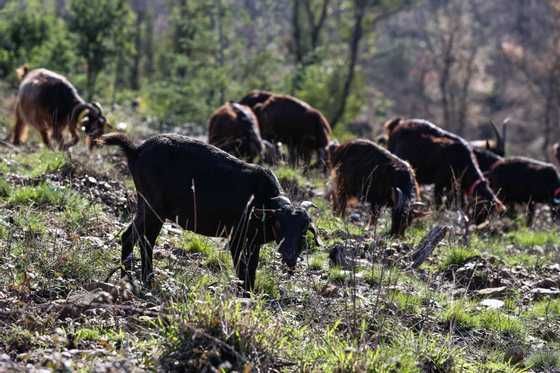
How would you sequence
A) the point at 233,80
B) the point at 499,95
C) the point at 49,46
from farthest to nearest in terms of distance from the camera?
the point at 499,95 → the point at 233,80 → the point at 49,46

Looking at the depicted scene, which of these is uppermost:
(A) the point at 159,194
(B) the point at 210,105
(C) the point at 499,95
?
(A) the point at 159,194

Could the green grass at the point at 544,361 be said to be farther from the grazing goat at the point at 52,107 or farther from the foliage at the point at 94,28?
the foliage at the point at 94,28

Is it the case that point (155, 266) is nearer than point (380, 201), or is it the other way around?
point (155, 266)

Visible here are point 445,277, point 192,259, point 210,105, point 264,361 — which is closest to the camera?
point 264,361

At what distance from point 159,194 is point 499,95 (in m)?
44.0

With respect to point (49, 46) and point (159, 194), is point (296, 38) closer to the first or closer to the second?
point (49, 46)

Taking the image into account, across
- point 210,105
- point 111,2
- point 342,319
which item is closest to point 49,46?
point 111,2

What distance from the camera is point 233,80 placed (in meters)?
27.1

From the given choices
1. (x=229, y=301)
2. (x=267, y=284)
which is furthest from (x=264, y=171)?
(x=229, y=301)

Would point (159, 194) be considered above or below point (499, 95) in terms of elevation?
above

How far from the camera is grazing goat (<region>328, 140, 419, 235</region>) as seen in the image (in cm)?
1162

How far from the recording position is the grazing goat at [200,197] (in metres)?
7.52

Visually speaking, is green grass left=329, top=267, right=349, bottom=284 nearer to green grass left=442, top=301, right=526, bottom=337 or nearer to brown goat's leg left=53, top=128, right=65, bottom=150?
green grass left=442, top=301, right=526, bottom=337

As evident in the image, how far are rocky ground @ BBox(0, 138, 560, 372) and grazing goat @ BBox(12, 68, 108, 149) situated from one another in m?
1.69
